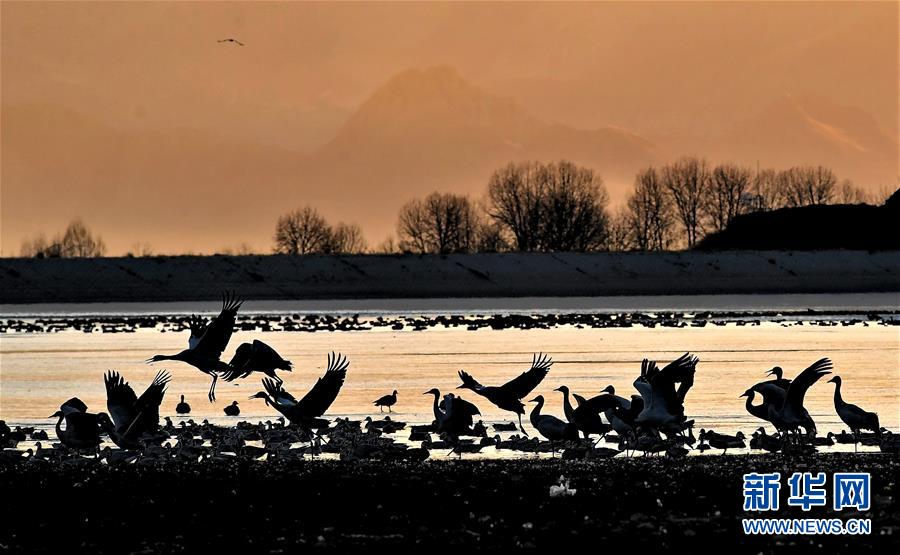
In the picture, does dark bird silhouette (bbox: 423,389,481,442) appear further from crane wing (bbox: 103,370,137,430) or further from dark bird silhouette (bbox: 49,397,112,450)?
dark bird silhouette (bbox: 49,397,112,450)

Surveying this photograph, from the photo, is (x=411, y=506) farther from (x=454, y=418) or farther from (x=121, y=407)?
(x=121, y=407)

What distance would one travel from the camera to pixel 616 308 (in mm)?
64062

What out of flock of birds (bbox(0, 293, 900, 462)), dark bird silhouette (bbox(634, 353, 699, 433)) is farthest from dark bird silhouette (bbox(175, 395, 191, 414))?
dark bird silhouette (bbox(634, 353, 699, 433))

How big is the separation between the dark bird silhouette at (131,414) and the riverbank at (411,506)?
480 mm

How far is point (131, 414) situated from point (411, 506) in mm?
Answer: 4912

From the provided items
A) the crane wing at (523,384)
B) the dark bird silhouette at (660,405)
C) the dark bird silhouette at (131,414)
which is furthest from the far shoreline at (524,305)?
the dark bird silhouette at (131,414)

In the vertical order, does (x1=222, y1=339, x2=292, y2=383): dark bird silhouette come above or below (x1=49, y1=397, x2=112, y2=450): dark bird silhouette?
above

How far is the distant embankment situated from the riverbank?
2693 inches

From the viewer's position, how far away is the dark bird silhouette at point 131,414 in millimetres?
17531

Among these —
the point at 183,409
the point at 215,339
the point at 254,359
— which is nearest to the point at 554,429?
the point at 254,359

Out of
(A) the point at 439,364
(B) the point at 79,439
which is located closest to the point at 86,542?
(B) the point at 79,439

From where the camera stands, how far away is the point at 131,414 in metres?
17.8

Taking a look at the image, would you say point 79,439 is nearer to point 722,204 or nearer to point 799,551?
point 799,551

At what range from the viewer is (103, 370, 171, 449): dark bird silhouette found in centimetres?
1753
